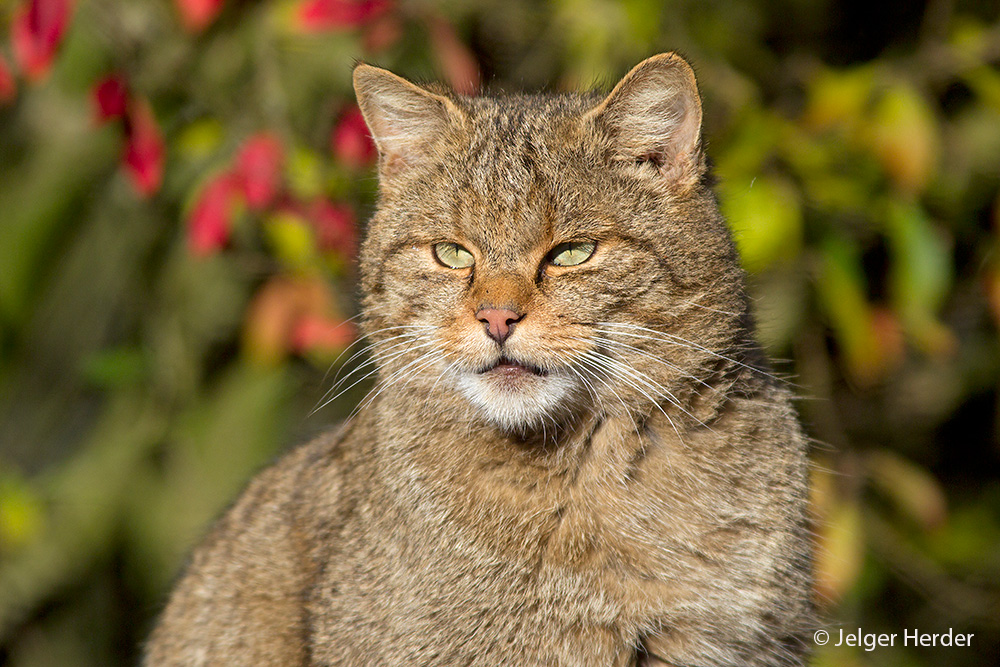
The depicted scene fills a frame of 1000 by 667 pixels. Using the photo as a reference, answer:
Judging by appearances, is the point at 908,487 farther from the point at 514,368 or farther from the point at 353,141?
the point at 353,141

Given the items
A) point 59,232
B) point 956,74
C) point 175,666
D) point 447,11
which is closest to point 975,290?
point 956,74

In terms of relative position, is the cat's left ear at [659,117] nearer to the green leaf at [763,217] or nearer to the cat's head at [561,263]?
the cat's head at [561,263]

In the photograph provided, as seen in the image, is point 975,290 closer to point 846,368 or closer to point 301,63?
point 846,368

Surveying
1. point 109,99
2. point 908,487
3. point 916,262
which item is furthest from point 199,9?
point 908,487

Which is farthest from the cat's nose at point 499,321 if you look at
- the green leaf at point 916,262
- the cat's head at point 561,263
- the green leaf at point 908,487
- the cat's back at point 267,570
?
the green leaf at point 908,487

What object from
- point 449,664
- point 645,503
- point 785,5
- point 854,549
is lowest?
point 854,549

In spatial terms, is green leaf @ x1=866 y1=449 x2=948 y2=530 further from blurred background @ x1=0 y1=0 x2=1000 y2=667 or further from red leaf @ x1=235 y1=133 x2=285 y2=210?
red leaf @ x1=235 y1=133 x2=285 y2=210

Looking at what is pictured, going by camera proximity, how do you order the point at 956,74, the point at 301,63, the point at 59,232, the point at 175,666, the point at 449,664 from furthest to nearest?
the point at 59,232 → the point at 301,63 → the point at 956,74 → the point at 175,666 → the point at 449,664

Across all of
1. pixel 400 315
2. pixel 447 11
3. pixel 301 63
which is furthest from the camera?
pixel 301 63

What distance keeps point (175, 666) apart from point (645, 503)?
61.8 inches

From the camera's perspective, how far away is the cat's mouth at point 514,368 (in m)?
2.52

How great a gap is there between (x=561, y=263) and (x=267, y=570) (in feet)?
4.30

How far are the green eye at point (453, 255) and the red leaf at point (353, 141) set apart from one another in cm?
152

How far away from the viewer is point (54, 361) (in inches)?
233
